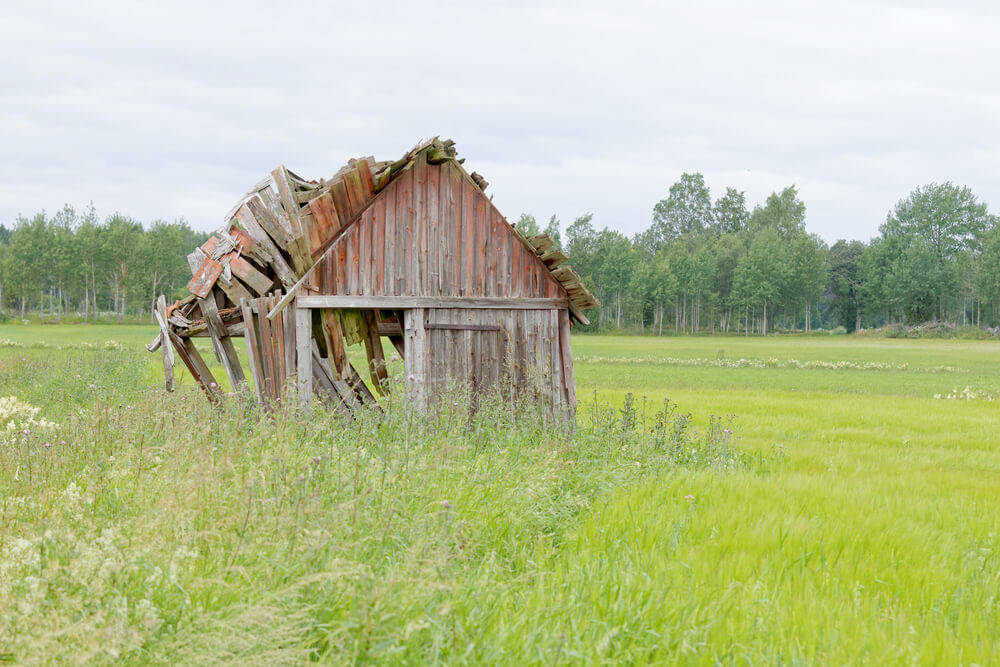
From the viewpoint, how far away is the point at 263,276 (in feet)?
38.5

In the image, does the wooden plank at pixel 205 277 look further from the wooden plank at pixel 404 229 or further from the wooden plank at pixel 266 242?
the wooden plank at pixel 404 229

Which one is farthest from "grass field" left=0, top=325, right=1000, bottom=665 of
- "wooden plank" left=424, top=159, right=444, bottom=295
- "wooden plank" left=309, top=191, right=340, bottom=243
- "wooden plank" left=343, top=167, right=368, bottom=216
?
"wooden plank" left=343, top=167, right=368, bottom=216

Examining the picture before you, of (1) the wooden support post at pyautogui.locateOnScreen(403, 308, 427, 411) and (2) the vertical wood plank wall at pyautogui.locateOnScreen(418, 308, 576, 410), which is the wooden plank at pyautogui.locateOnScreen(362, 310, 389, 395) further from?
(2) the vertical wood plank wall at pyautogui.locateOnScreen(418, 308, 576, 410)

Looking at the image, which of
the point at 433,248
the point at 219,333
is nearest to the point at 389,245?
the point at 433,248

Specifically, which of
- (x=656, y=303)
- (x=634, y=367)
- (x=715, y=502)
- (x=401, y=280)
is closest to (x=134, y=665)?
(x=715, y=502)

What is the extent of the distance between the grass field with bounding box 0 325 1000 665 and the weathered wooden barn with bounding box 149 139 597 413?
1727mm

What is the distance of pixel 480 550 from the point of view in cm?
547

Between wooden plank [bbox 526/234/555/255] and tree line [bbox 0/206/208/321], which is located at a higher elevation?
tree line [bbox 0/206/208/321]

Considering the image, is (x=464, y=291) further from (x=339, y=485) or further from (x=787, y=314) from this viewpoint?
(x=787, y=314)

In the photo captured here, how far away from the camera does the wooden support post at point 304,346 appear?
10680mm

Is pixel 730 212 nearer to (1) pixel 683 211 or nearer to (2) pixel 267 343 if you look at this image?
(1) pixel 683 211

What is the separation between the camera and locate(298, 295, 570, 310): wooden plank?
1094 centimetres

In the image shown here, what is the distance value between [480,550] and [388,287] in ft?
22.1

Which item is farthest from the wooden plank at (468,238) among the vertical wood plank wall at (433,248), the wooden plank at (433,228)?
the wooden plank at (433,228)
